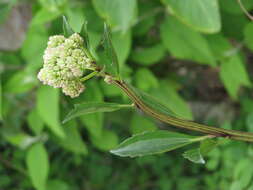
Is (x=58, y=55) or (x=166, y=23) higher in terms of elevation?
(x=58, y=55)

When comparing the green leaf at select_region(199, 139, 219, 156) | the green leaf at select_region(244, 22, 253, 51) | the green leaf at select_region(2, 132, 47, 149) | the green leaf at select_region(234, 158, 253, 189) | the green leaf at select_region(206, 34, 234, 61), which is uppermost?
the green leaf at select_region(199, 139, 219, 156)

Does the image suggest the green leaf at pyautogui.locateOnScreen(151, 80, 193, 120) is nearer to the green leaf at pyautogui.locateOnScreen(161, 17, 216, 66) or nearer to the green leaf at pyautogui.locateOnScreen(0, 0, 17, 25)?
the green leaf at pyautogui.locateOnScreen(161, 17, 216, 66)

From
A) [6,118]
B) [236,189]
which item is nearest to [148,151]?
[236,189]

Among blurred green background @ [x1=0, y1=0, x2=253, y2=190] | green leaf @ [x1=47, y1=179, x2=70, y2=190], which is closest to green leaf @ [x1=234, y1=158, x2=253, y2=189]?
blurred green background @ [x1=0, y1=0, x2=253, y2=190]

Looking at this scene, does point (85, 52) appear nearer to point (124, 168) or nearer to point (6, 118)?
point (6, 118)

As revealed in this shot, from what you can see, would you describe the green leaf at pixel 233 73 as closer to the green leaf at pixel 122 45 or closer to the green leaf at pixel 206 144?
the green leaf at pixel 122 45

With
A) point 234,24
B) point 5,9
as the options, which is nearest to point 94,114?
point 5,9

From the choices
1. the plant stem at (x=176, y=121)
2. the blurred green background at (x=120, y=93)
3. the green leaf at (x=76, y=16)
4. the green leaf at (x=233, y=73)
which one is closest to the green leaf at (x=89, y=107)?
the plant stem at (x=176, y=121)
